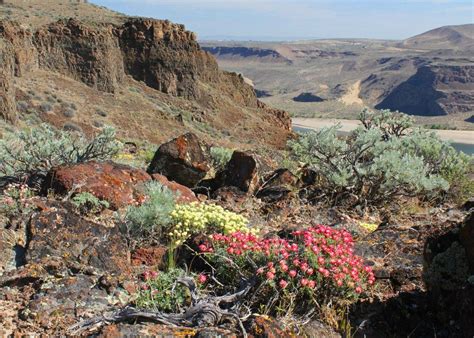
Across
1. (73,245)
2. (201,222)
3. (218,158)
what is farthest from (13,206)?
(218,158)

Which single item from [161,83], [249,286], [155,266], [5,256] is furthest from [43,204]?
[161,83]

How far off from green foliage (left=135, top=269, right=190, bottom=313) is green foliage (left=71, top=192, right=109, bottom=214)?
214 cm

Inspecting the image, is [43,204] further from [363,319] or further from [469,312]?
[469,312]

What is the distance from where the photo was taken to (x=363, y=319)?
11.8 ft

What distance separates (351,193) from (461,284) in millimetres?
4584

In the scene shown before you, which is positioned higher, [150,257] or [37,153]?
[37,153]

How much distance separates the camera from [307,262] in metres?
3.72

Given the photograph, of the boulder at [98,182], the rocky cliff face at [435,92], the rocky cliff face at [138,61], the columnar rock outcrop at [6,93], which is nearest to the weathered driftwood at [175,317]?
the boulder at [98,182]

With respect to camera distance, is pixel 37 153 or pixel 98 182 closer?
pixel 98 182

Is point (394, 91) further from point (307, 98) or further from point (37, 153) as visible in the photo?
point (37, 153)

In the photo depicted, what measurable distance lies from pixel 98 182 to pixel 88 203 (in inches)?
20.1

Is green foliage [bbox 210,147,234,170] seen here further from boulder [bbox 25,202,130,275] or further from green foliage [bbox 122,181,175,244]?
boulder [bbox 25,202,130,275]

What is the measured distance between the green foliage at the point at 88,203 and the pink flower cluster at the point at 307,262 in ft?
6.96

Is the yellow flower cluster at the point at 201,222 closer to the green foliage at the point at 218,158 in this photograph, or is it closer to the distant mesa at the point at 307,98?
the green foliage at the point at 218,158
